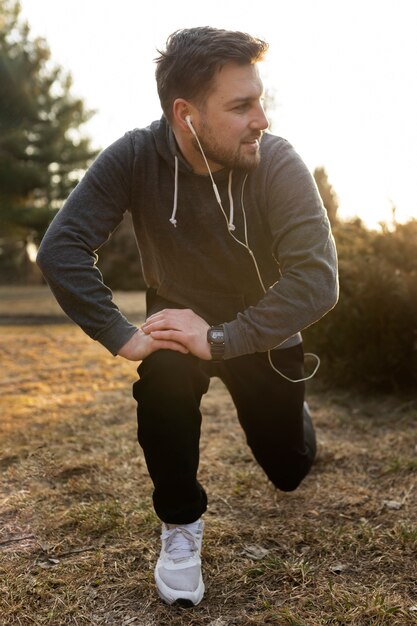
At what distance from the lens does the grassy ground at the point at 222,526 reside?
1.97 meters

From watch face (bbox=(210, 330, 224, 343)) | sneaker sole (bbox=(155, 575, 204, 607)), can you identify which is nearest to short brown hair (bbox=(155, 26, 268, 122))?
watch face (bbox=(210, 330, 224, 343))

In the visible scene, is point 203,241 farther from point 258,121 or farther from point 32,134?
point 32,134

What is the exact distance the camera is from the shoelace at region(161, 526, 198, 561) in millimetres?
2059

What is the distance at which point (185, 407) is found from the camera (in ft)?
6.86

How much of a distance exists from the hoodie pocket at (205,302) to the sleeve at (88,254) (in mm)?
309

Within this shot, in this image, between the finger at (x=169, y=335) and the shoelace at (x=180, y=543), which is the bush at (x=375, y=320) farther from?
the shoelace at (x=180, y=543)

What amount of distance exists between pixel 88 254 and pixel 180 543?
103cm

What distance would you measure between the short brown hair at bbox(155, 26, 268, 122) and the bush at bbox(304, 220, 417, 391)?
8.27ft

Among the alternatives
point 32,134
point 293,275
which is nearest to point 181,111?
point 293,275

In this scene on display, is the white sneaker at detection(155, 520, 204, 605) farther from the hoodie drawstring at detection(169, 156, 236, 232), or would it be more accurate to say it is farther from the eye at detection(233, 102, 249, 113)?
the eye at detection(233, 102, 249, 113)

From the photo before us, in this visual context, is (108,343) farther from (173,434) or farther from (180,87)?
(180,87)

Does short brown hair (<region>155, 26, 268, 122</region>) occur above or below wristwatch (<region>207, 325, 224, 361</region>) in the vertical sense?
above

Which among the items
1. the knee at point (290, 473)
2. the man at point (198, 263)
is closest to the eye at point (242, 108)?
the man at point (198, 263)

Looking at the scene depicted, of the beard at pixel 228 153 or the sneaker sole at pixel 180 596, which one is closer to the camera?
the sneaker sole at pixel 180 596
